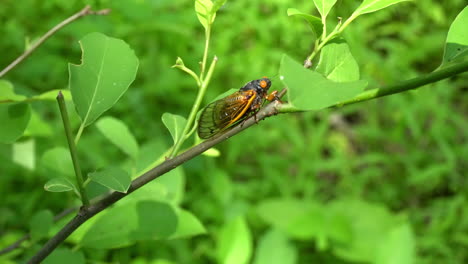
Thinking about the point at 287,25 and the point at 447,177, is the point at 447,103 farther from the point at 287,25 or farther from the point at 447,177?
the point at 287,25

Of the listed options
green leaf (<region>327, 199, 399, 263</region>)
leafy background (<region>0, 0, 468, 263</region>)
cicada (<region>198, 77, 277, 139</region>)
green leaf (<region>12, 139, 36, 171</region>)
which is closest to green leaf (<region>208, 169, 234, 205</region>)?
leafy background (<region>0, 0, 468, 263</region>)

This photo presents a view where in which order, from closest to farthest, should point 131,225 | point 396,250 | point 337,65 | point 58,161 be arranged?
point 337,65 → point 131,225 → point 58,161 → point 396,250

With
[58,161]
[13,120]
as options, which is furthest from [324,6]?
[58,161]

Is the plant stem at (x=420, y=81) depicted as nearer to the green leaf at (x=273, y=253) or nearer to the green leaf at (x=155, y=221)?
the green leaf at (x=155, y=221)

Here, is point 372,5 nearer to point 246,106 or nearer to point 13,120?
point 246,106

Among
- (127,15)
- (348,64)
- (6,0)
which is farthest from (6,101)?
(6,0)

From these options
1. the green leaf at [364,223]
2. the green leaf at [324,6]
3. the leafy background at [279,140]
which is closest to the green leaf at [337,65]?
the green leaf at [324,6]
